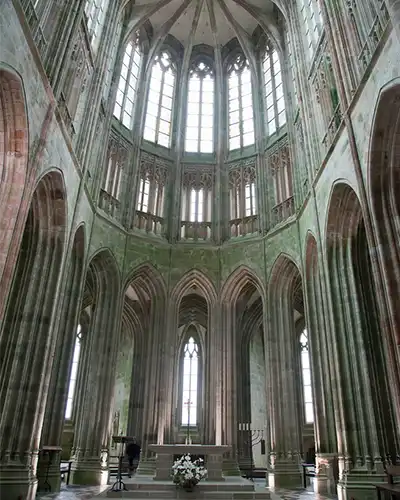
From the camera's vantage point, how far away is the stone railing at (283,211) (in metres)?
18.0

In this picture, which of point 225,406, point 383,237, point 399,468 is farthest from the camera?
point 225,406

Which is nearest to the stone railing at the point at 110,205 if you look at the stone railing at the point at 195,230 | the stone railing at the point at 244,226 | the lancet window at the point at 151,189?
the lancet window at the point at 151,189

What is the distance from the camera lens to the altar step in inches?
404

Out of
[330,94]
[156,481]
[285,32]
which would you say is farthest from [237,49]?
[156,481]

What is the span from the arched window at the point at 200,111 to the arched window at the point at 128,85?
3.30 meters

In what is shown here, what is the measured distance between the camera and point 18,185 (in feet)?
32.2

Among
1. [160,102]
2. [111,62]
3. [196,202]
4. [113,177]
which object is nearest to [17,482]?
[113,177]

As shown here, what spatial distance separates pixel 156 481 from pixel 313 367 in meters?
6.59

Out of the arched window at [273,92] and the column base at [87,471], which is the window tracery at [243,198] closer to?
the arched window at [273,92]

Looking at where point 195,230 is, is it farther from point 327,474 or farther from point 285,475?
point 327,474

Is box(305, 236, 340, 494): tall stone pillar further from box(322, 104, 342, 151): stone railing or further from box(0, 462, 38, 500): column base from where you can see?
box(0, 462, 38, 500): column base

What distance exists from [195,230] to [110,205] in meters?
4.32

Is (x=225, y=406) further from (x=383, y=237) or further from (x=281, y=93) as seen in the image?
(x=281, y=93)

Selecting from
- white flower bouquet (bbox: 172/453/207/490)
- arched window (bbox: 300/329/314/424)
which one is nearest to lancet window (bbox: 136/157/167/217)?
arched window (bbox: 300/329/314/424)
